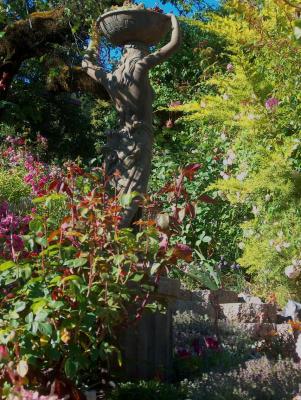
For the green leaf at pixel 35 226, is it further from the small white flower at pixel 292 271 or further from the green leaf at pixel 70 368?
the small white flower at pixel 292 271

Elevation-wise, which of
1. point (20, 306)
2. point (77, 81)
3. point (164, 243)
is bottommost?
point (20, 306)

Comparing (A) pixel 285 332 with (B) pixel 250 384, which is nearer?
(B) pixel 250 384

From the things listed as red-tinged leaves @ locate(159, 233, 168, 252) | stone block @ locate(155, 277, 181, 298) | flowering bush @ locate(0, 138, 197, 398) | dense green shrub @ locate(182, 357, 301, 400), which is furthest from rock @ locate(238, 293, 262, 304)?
red-tinged leaves @ locate(159, 233, 168, 252)

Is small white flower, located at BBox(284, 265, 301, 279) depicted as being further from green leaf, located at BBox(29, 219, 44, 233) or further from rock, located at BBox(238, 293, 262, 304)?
green leaf, located at BBox(29, 219, 44, 233)

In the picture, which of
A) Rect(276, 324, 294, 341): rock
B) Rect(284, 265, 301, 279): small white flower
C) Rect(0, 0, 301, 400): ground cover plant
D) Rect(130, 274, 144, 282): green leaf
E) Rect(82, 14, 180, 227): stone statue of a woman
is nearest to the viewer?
Rect(0, 0, 301, 400): ground cover plant

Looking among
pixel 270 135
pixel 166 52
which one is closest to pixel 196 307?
pixel 270 135

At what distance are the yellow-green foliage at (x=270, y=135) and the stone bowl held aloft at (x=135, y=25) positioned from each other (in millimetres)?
451

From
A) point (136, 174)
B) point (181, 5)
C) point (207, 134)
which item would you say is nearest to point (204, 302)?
point (136, 174)

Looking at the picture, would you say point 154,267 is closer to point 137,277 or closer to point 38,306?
point 137,277

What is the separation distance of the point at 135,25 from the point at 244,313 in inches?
97.2

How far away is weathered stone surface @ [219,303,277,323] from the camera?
4441 millimetres

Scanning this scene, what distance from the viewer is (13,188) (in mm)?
6422

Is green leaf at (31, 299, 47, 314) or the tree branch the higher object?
the tree branch

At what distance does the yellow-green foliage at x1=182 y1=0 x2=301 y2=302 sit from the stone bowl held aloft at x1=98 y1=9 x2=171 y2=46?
451mm
